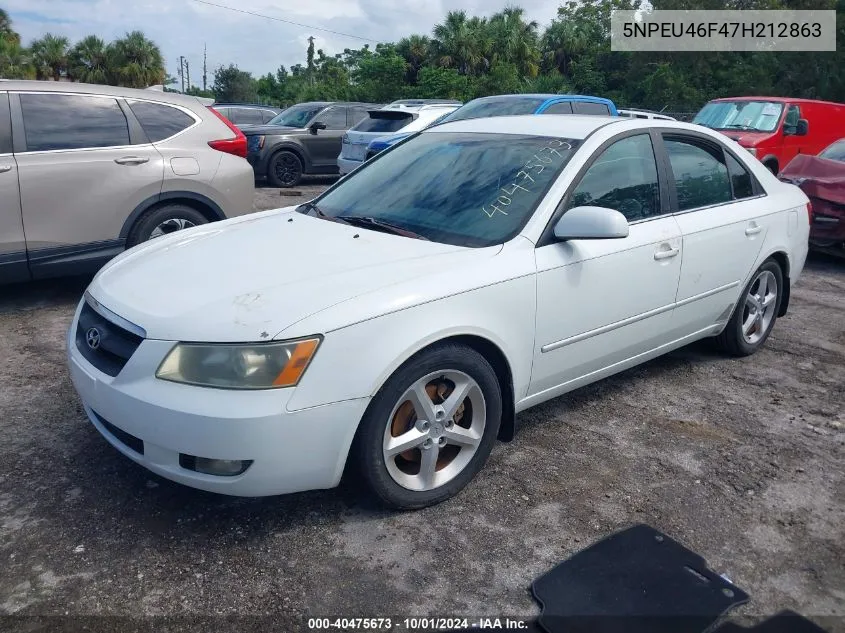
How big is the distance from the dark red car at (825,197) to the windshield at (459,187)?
5.33 meters

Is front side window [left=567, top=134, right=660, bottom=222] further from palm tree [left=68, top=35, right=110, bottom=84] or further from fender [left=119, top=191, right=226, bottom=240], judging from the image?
palm tree [left=68, top=35, right=110, bottom=84]

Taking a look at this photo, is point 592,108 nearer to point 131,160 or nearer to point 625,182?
point 131,160

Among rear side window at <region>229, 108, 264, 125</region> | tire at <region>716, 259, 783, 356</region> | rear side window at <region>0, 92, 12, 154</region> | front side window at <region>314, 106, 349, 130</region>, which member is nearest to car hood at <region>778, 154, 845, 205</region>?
tire at <region>716, 259, 783, 356</region>

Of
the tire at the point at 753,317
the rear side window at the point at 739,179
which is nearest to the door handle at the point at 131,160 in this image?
the rear side window at the point at 739,179

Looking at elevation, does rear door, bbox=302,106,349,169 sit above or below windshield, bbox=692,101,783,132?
below

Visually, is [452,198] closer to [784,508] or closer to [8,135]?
[784,508]

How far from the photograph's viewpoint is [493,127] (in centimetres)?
416

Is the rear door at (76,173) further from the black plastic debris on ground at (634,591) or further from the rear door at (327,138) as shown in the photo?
the rear door at (327,138)

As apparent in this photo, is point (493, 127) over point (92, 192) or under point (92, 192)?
over

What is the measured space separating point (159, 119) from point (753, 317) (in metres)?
4.85

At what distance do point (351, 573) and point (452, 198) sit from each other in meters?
1.82

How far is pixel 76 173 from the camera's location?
18.5 feet

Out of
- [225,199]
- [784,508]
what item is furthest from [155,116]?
[784,508]

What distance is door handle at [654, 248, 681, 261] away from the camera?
388 centimetres
